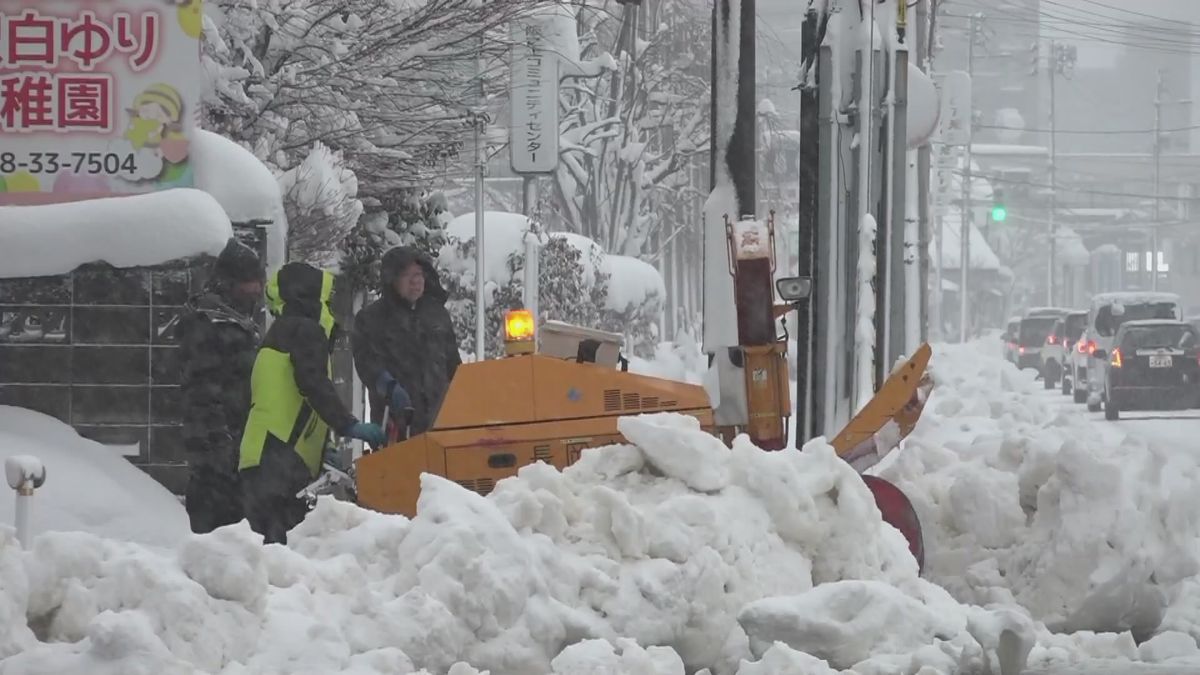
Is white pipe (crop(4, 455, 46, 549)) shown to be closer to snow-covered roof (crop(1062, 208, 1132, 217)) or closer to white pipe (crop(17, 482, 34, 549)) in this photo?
white pipe (crop(17, 482, 34, 549))

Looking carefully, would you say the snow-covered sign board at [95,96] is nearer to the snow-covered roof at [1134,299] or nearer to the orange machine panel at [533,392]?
the orange machine panel at [533,392]

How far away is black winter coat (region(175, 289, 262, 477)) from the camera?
953cm

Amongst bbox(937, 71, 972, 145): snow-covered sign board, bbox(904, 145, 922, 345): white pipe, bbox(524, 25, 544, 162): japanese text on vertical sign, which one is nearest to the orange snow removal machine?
bbox(524, 25, 544, 162): japanese text on vertical sign

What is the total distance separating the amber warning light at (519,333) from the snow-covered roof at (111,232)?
276 cm

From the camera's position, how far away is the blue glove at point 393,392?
10.5 m

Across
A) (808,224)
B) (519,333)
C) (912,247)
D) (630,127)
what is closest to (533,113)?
(912,247)

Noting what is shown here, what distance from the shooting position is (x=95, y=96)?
12984 millimetres

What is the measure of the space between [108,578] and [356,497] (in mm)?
4157

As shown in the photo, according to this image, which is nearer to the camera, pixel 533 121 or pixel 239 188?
pixel 239 188

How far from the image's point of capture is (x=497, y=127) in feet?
94.8

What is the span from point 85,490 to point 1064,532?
16.6ft

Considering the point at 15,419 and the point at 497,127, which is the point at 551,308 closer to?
the point at 497,127

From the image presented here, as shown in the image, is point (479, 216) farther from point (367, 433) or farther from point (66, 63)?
point (367, 433)

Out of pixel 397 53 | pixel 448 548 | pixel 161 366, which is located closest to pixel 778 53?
pixel 397 53
